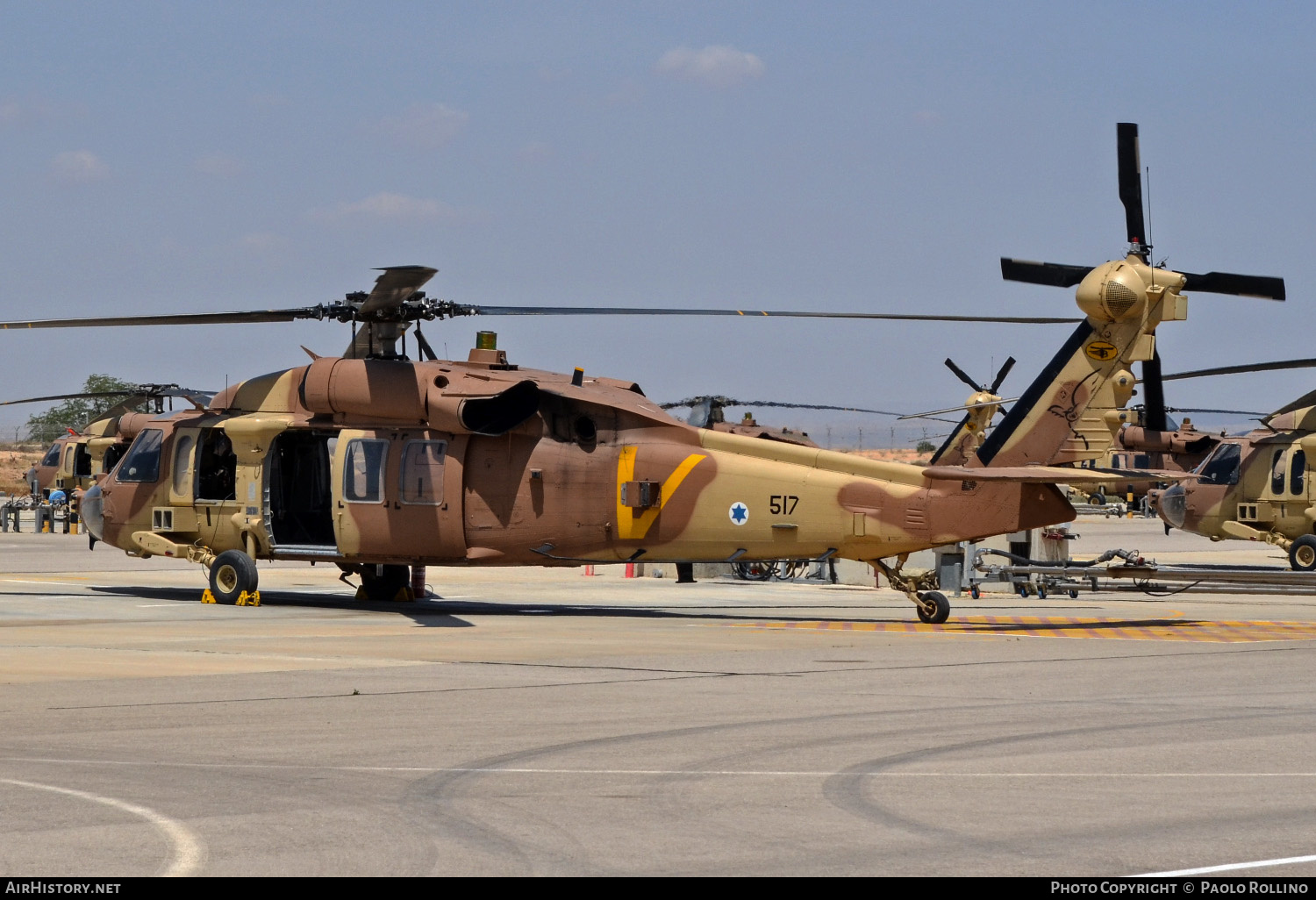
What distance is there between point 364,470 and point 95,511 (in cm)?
556

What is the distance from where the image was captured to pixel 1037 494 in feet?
66.7

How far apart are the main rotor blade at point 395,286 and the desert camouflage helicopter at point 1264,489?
20392mm

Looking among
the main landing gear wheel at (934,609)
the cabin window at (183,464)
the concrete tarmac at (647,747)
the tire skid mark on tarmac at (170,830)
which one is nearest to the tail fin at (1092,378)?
the main landing gear wheel at (934,609)

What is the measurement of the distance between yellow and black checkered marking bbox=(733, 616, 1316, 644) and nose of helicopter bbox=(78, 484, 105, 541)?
434 inches

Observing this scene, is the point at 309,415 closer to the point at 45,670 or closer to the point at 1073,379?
the point at 45,670

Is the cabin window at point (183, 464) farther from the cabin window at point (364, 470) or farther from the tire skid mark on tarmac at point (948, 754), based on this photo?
the tire skid mark on tarmac at point (948, 754)

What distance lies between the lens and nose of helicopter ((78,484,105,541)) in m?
25.2

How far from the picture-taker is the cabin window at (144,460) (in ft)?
81.2

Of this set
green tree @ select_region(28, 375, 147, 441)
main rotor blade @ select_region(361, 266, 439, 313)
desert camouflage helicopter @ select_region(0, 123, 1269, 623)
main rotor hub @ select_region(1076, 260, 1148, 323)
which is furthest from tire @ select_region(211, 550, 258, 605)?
green tree @ select_region(28, 375, 147, 441)

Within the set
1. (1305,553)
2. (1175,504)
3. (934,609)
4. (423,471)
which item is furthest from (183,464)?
(1175,504)

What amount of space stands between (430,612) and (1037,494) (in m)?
9.16

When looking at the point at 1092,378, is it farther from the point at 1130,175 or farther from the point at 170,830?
the point at 170,830
